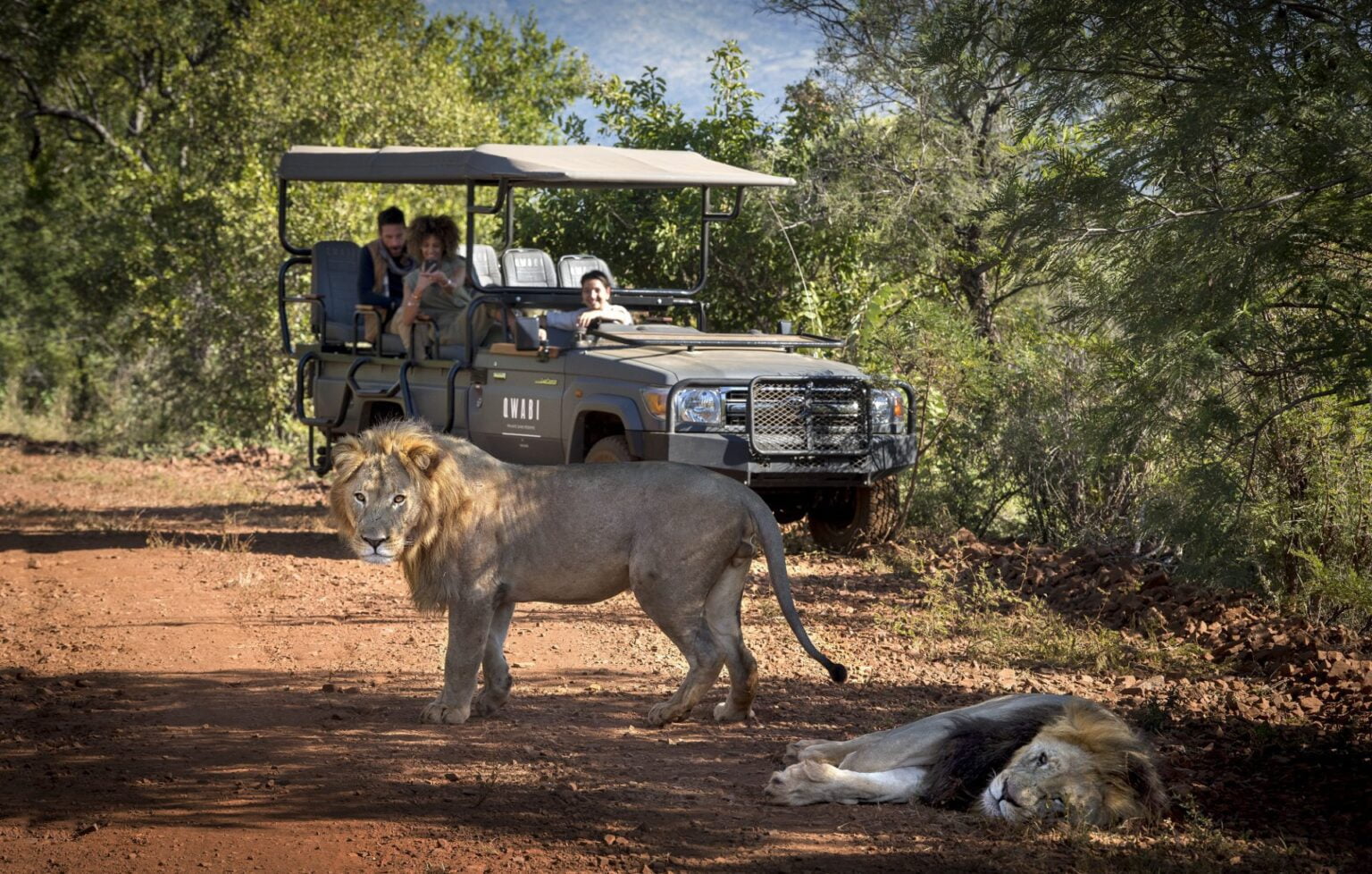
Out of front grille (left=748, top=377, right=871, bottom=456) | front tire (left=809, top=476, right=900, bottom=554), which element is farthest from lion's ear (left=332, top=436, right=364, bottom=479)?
front tire (left=809, top=476, right=900, bottom=554)

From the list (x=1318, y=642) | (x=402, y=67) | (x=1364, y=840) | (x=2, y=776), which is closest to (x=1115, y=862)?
(x=1364, y=840)

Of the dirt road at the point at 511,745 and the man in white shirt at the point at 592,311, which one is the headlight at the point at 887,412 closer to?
the dirt road at the point at 511,745

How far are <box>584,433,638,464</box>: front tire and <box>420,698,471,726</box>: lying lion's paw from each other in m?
3.14

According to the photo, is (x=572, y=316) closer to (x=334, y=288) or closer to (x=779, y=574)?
(x=334, y=288)

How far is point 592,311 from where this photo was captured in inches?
400

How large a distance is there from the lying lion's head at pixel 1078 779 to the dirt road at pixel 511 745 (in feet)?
0.26

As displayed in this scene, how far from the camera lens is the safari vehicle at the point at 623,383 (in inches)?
359

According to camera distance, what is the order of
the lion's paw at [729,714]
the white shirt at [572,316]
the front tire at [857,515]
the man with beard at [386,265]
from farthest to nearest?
the man with beard at [386,265]
the front tire at [857,515]
the white shirt at [572,316]
the lion's paw at [729,714]

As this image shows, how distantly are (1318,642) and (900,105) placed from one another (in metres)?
8.06

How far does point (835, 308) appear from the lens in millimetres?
13688

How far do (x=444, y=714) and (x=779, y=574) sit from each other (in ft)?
4.68

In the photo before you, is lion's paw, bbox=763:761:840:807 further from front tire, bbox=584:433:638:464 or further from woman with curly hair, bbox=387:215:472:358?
woman with curly hair, bbox=387:215:472:358

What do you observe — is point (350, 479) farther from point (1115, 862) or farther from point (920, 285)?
point (920, 285)

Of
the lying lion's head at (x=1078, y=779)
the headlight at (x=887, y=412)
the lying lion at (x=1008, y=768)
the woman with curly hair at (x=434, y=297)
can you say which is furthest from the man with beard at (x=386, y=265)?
the lying lion's head at (x=1078, y=779)
